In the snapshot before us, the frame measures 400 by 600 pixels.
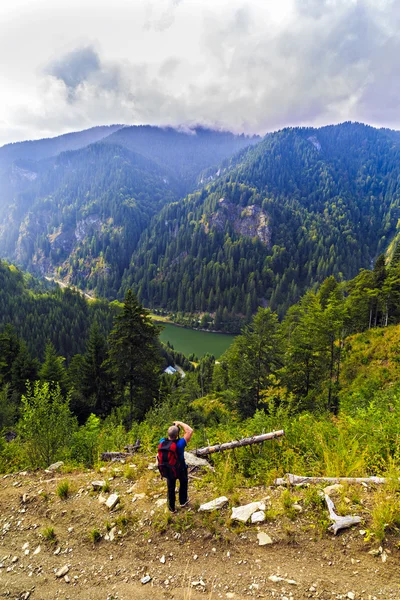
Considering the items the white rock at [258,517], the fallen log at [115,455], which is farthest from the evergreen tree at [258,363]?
the white rock at [258,517]

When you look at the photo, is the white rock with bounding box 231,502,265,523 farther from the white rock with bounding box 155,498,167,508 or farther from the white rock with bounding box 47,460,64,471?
the white rock with bounding box 47,460,64,471

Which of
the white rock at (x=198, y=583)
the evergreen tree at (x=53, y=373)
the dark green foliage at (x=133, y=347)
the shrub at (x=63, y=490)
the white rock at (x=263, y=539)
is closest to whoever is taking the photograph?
the white rock at (x=198, y=583)

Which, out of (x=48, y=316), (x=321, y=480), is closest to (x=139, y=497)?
(x=321, y=480)

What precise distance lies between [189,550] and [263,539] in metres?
1.38

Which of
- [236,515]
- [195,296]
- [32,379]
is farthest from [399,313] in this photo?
[195,296]

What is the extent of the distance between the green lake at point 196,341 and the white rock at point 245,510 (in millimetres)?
104451

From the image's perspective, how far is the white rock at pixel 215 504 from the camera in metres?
6.18

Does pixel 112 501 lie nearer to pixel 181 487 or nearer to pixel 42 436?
pixel 181 487

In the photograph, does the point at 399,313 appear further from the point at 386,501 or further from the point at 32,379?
the point at 32,379

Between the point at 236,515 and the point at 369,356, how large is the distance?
78.2ft

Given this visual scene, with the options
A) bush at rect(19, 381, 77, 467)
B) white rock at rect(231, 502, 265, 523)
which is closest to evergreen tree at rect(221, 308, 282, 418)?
bush at rect(19, 381, 77, 467)

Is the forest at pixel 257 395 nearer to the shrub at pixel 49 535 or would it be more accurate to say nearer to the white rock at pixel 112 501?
the white rock at pixel 112 501

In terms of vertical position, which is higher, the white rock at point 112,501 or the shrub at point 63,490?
the white rock at point 112,501

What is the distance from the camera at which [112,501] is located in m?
6.86
